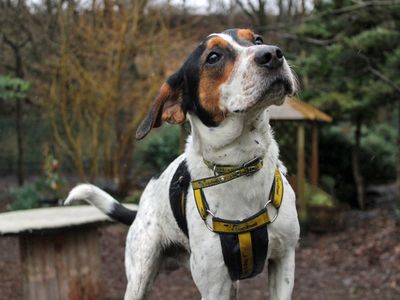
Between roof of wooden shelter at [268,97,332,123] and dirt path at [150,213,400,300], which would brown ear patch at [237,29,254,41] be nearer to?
dirt path at [150,213,400,300]

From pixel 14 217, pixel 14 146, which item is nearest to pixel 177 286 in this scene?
pixel 14 217

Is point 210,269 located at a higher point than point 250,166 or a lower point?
lower

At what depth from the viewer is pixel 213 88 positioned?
8.06 ft

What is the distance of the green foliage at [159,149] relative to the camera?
1362cm

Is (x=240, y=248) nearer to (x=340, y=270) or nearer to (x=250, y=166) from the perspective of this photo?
(x=250, y=166)

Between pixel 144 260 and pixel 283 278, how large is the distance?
74 centimetres

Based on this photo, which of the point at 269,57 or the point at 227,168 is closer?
the point at 269,57

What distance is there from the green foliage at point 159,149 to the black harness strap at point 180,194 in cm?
1055

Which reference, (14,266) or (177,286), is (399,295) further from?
(14,266)

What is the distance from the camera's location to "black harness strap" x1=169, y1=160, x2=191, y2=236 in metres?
2.73

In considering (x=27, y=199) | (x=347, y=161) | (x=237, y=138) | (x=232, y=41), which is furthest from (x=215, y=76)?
(x=347, y=161)

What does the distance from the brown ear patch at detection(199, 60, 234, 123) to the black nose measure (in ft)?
0.51

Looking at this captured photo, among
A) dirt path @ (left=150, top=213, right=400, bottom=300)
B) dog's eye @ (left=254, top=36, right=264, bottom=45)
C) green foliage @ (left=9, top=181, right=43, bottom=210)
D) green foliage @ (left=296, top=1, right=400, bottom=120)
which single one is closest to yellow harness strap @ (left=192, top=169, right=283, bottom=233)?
dog's eye @ (left=254, top=36, right=264, bottom=45)

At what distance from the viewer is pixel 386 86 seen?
28.8 ft
